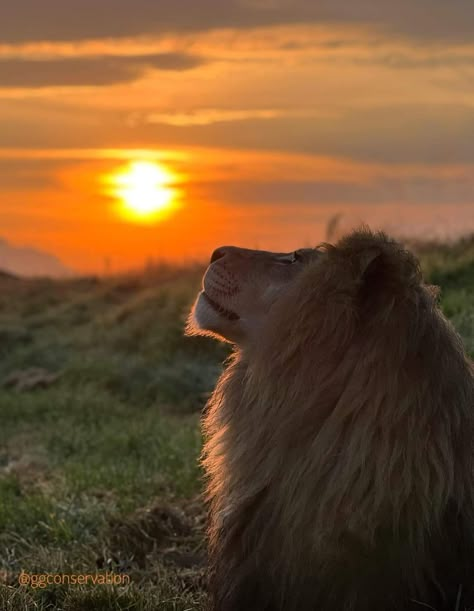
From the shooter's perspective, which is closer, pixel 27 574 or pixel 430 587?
pixel 430 587

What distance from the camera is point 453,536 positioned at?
9.86 feet

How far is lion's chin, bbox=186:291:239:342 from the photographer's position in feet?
11.6

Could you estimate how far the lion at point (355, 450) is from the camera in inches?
115

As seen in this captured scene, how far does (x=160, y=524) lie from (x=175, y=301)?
32.8ft

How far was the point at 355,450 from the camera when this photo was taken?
2.92 meters

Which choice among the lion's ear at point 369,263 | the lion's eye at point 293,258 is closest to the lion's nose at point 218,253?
the lion's eye at point 293,258

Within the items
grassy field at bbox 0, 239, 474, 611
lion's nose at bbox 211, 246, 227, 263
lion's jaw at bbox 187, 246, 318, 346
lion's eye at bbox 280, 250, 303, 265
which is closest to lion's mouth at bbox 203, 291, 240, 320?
lion's jaw at bbox 187, 246, 318, 346

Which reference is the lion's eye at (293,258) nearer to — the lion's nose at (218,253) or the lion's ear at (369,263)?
the lion's nose at (218,253)

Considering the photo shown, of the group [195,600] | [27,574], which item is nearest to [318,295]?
[195,600]

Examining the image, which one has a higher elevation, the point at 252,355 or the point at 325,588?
the point at 252,355

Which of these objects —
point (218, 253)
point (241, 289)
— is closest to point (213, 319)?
point (241, 289)

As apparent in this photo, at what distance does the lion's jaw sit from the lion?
0.62ft

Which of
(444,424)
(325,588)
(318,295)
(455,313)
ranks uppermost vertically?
(455,313)

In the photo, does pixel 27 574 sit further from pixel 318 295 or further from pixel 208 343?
pixel 208 343
